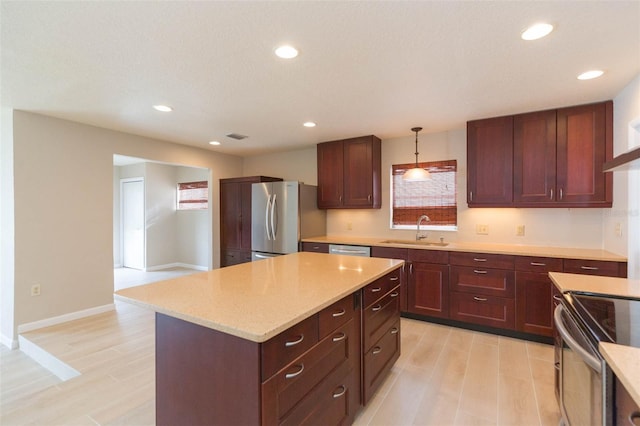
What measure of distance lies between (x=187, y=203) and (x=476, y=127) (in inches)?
235

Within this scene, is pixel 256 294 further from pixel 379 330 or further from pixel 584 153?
pixel 584 153

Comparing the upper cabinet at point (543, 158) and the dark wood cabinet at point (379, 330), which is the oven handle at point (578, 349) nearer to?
the dark wood cabinet at point (379, 330)

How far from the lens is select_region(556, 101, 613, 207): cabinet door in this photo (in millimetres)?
2740

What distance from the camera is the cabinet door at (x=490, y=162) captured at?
3164mm

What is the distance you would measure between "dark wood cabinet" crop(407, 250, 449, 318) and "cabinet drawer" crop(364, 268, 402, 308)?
1.12 metres

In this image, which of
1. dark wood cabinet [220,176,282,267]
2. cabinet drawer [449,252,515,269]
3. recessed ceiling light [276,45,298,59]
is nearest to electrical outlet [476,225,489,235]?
cabinet drawer [449,252,515,269]

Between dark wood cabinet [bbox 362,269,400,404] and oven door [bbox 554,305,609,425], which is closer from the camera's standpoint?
oven door [bbox 554,305,609,425]

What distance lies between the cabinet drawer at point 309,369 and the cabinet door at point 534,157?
8.51 ft

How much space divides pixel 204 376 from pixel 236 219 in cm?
383

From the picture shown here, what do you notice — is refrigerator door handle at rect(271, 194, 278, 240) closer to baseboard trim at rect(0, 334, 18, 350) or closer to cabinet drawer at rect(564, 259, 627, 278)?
baseboard trim at rect(0, 334, 18, 350)

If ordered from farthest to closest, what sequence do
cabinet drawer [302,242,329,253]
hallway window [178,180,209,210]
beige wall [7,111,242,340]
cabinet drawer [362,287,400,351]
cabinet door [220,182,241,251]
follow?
hallway window [178,180,209,210] → cabinet door [220,182,241,251] → cabinet drawer [302,242,329,253] → beige wall [7,111,242,340] → cabinet drawer [362,287,400,351]

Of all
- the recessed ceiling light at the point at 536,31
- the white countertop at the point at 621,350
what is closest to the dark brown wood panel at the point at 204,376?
the white countertop at the point at 621,350

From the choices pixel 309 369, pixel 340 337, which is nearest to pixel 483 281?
pixel 340 337

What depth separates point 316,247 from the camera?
13.3 ft
